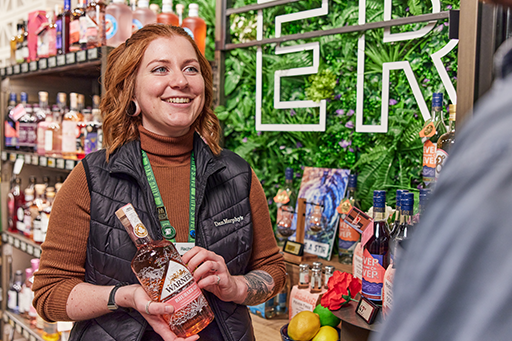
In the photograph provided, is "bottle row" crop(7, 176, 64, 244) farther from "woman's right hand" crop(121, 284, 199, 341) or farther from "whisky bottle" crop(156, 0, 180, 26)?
"woman's right hand" crop(121, 284, 199, 341)

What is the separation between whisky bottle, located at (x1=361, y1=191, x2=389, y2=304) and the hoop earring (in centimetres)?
77

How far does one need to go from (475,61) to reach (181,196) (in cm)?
81

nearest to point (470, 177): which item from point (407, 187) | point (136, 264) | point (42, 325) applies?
point (136, 264)

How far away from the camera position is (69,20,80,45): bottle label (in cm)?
235

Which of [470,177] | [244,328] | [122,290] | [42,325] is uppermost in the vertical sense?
[470,177]

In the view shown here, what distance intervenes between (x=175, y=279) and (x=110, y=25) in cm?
161

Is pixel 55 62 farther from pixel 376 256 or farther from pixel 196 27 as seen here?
pixel 376 256

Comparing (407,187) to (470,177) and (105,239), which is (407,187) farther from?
(470,177)

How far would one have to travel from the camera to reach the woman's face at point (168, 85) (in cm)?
126

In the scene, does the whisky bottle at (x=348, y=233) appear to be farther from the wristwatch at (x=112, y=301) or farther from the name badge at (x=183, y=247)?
the wristwatch at (x=112, y=301)

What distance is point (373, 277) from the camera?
4.39ft

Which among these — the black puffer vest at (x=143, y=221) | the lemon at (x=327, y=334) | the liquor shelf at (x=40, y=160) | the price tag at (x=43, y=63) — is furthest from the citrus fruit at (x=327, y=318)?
the price tag at (x=43, y=63)

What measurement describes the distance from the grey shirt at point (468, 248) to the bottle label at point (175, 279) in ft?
2.58

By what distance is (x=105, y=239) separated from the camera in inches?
46.8
